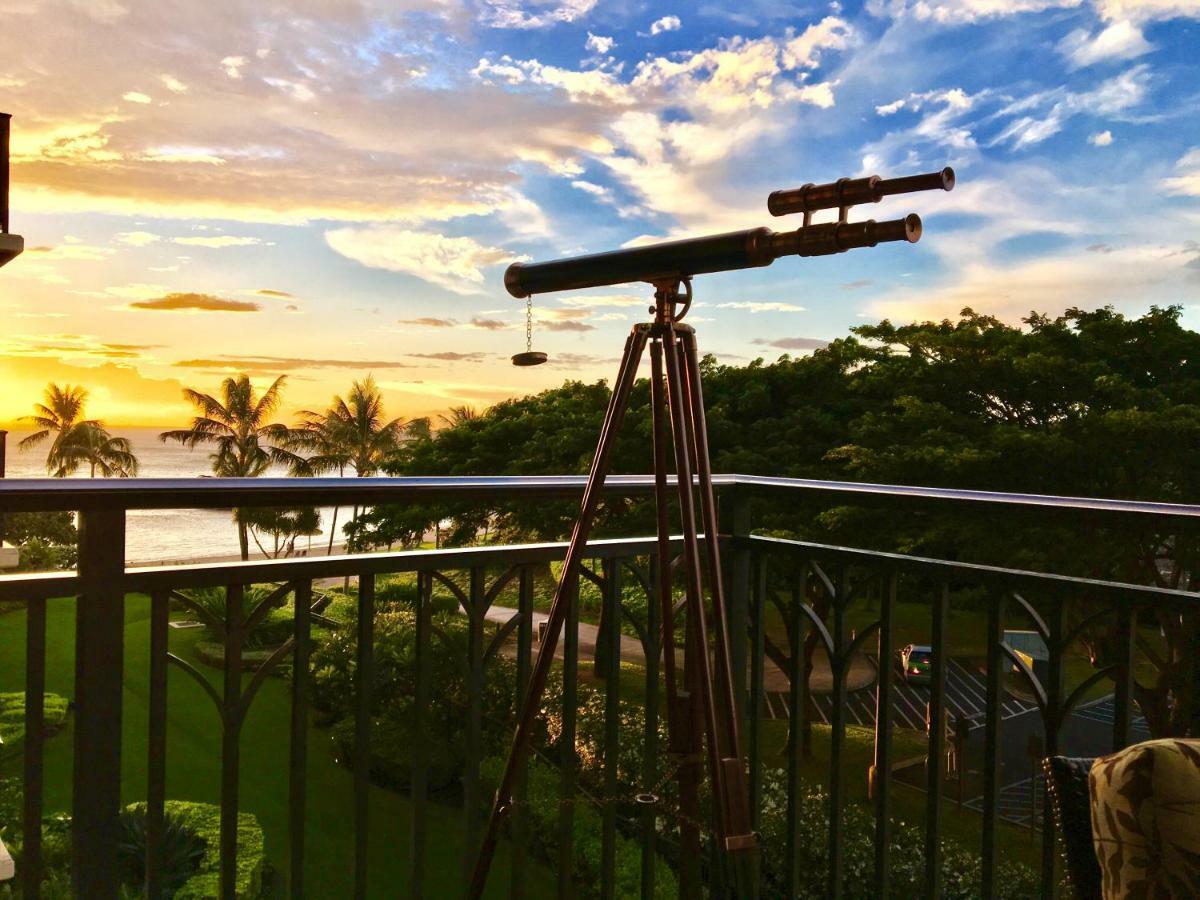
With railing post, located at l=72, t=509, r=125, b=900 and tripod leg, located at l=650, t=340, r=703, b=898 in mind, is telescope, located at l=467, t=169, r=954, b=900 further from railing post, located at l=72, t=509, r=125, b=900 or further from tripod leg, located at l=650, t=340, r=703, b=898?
railing post, located at l=72, t=509, r=125, b=900

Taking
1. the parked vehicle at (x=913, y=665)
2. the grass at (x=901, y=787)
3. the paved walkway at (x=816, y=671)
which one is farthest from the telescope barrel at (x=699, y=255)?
the parked vehicle at (x=913, y=665)

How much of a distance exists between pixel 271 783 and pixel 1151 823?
42.4 ft

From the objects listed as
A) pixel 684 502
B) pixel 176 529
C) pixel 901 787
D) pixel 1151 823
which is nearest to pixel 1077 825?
pixel 1151 823

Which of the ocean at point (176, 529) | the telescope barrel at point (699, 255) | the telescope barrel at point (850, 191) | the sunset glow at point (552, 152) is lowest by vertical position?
the ocean at point (176, 529)

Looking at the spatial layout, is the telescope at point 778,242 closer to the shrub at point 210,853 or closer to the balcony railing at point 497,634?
the balcony railing at point 497,634

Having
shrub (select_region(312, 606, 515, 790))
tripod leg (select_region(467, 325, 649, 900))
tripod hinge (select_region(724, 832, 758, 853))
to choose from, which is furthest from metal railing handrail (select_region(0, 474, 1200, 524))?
shrub (select_region(312, 606, 515, 790))

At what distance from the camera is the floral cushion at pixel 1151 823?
2.60ft

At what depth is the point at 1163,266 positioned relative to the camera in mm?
18328

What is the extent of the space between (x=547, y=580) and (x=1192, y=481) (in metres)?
12.3

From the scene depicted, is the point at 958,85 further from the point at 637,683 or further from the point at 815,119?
the point at 637,683

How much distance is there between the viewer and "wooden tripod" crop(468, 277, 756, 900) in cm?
123

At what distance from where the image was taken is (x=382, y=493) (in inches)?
51.9

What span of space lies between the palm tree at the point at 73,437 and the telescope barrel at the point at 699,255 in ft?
105

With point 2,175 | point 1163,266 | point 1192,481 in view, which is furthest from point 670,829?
point 1163,266
